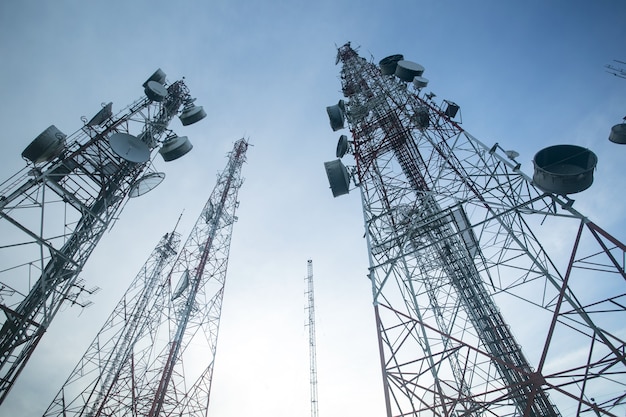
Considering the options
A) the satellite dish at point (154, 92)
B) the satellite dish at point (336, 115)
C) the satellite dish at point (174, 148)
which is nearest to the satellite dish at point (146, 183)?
the satellite dish at point (174, 148)

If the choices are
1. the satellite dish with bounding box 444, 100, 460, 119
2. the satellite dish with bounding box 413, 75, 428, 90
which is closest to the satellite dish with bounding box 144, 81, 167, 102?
the satellite dish with bounding box 413, 75, 428, 90

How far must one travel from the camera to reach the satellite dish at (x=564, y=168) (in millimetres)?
6430

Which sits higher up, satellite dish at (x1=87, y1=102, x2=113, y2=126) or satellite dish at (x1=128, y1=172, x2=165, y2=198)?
satellite dish at (x1=87, y1=102, x2=113, y2=126)

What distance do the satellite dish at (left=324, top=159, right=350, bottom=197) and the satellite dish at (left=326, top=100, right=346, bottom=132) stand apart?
3087mm

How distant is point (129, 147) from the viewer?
1173cm

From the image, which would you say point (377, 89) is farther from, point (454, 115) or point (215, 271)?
point (215, 271)

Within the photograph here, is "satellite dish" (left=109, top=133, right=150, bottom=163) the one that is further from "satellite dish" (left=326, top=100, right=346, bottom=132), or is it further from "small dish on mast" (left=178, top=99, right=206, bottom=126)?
"satellite dish" (left=326, top=100, right=346, bottom=132)

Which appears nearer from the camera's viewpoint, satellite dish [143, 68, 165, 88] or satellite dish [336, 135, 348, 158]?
satellite dish [336, 135, 348, 158]

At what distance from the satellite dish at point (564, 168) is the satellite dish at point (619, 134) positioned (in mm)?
13966

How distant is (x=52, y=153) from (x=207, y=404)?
13297 millimetres

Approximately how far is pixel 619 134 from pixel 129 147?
24888mm

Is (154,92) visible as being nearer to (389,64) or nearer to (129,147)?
(129,147)

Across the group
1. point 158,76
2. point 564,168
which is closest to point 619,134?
point 564,168

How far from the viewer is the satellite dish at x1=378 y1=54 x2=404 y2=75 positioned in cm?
1443
